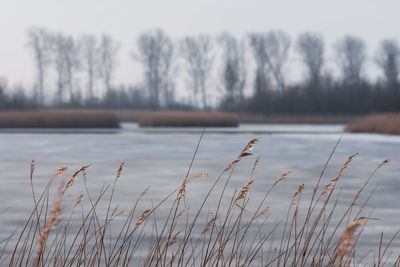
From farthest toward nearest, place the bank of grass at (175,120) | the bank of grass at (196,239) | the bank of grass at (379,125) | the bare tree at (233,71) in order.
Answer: the bare tree at (233,71) → the bank of grass at (175,120) → the bank of grass at (379,125) → the bank of grass at (196,239)

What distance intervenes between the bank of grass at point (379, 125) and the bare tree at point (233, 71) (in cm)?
2015

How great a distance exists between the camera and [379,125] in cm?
1864

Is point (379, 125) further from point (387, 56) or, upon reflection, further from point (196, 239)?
point (387, 56)

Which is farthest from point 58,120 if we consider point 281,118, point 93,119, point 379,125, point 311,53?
point 311,53

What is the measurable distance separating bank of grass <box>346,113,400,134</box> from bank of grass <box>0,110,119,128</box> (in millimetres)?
10661

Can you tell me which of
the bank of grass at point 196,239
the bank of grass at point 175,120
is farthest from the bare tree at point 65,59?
the bank of grass at point 196,239

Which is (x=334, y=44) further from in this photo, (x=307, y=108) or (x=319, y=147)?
(x=319, y=147)

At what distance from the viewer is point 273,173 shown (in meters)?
8.15

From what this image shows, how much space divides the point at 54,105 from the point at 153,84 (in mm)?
11334

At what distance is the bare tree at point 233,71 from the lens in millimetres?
40741

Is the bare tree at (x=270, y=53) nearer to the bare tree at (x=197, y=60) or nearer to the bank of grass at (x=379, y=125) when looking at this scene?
the bare tree at (x=197, y=60)

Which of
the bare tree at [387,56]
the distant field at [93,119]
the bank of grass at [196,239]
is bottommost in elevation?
the bank of grass at [196,239]

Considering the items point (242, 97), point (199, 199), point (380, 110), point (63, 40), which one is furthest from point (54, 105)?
A: point (199, 199)

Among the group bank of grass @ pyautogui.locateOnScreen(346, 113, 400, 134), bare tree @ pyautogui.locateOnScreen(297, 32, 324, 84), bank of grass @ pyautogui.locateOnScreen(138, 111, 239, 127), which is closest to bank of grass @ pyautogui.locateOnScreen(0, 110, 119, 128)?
bank of grass @ pyautogui.locateOnScreen(138, 111, 239, 127)
